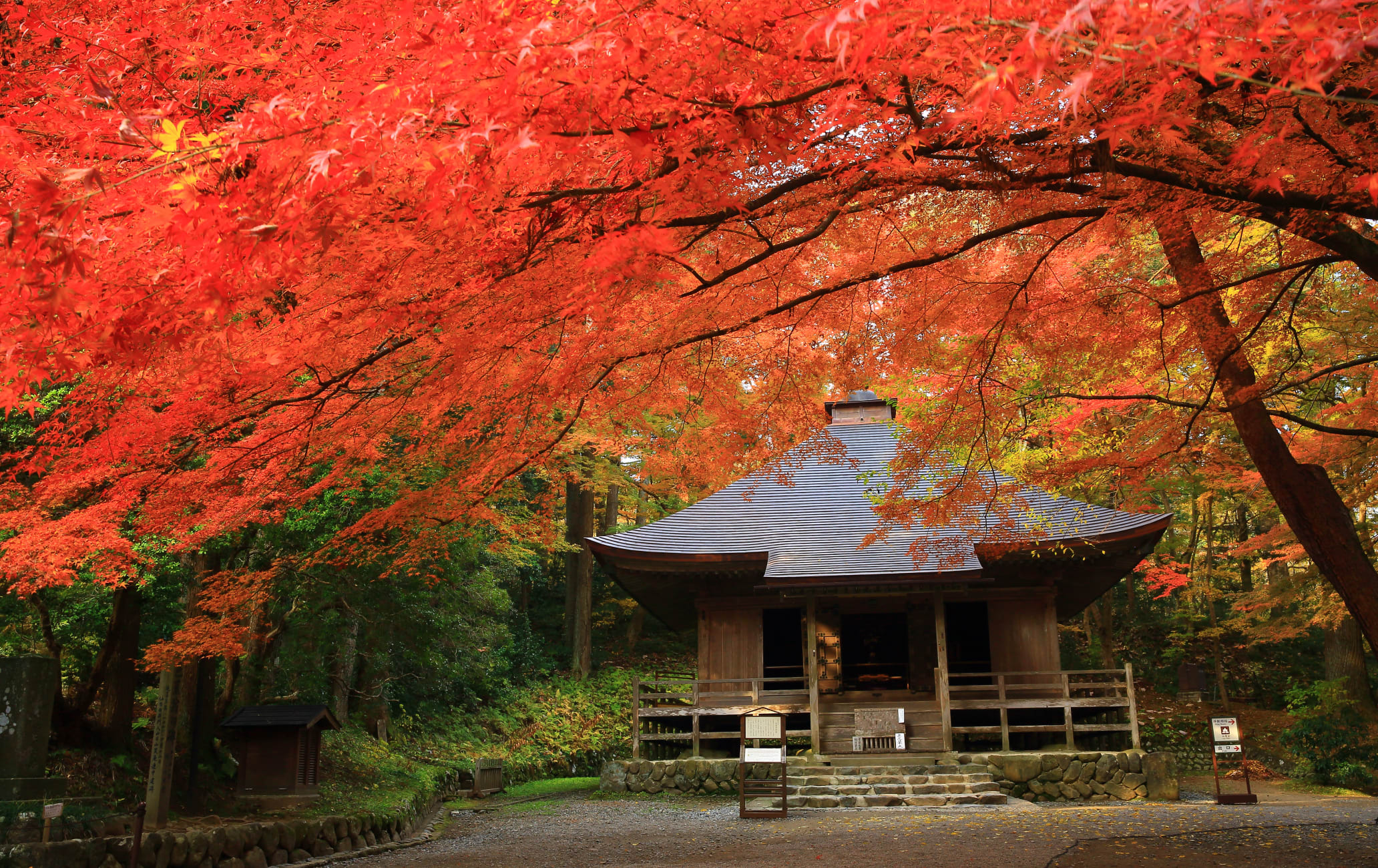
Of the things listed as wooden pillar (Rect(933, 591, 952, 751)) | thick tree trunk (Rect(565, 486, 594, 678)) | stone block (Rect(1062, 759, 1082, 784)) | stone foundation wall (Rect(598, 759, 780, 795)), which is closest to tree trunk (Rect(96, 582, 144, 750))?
stone foundation wall (Rect(598, 759, 780, 795))

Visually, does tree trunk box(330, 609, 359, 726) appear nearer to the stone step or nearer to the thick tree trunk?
the stone step

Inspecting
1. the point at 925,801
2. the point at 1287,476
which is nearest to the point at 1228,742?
the point at 925,801

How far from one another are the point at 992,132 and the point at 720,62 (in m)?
1.51

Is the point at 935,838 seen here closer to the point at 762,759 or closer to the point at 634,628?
the point at 762,759

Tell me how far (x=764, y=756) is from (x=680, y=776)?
285cm

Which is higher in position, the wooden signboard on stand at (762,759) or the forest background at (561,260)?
the forest background at (561,260)

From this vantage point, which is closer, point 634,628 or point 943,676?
point 943,676

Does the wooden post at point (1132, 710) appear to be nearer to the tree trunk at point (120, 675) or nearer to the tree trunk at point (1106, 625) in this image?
the tree trunk at point (1106, 625)

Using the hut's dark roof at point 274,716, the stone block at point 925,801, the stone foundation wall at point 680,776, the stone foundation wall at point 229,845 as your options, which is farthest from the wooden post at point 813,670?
the hut's dark roof at point 274,716

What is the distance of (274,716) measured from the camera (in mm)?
8664

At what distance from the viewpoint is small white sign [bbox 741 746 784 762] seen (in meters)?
9.70

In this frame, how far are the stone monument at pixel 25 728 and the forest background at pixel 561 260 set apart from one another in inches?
31.4

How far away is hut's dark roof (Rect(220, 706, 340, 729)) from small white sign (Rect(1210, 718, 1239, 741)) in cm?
1030

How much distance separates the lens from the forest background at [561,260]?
2770 mm
